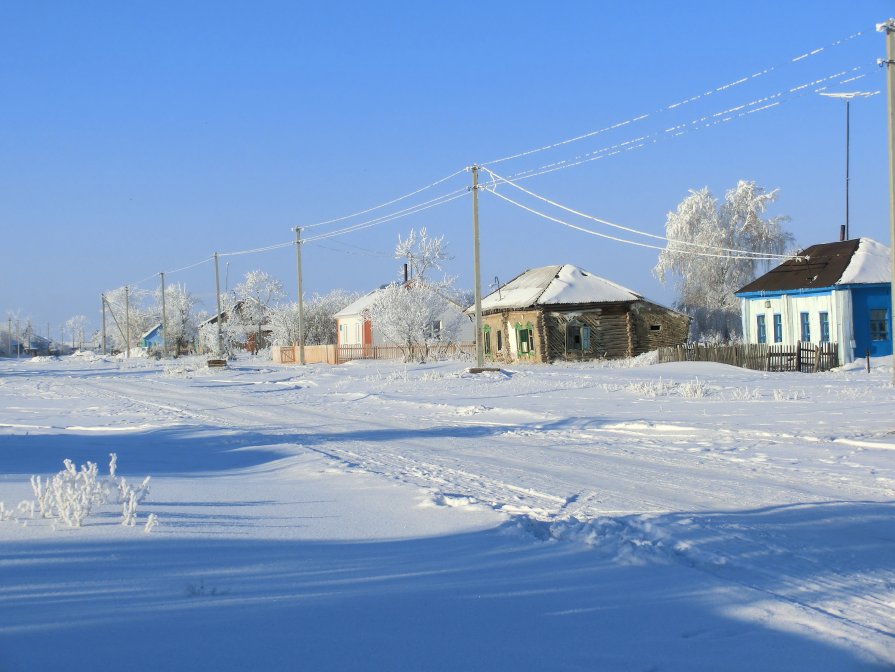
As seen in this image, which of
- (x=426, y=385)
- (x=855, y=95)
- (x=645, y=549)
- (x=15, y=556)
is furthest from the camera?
(x=426, y=385)

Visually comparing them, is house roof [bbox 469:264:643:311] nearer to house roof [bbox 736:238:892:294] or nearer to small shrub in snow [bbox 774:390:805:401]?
house roof [bbox 736:238:892:294]

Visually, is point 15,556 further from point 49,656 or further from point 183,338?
point 183,338

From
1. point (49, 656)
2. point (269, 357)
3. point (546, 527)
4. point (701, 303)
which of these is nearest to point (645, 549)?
point (546, 527)

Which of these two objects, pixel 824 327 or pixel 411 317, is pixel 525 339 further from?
pixel 824 327

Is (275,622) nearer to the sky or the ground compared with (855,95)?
nearer to the ground

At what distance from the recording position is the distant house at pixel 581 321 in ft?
150

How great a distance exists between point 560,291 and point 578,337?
103 inches

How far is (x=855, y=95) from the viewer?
2414 centimetres

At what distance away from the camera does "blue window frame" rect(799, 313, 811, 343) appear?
128 feet

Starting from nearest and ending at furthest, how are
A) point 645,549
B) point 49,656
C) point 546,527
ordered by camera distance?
point 49,656, point 645,549, point 546,527

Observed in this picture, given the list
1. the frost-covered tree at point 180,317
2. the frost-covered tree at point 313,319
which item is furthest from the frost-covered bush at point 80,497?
the frost-covered tree at point 180,317

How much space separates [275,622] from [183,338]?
10546cm

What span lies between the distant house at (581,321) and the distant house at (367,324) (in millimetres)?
14006

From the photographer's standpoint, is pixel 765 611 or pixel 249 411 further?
pixel 249 411
